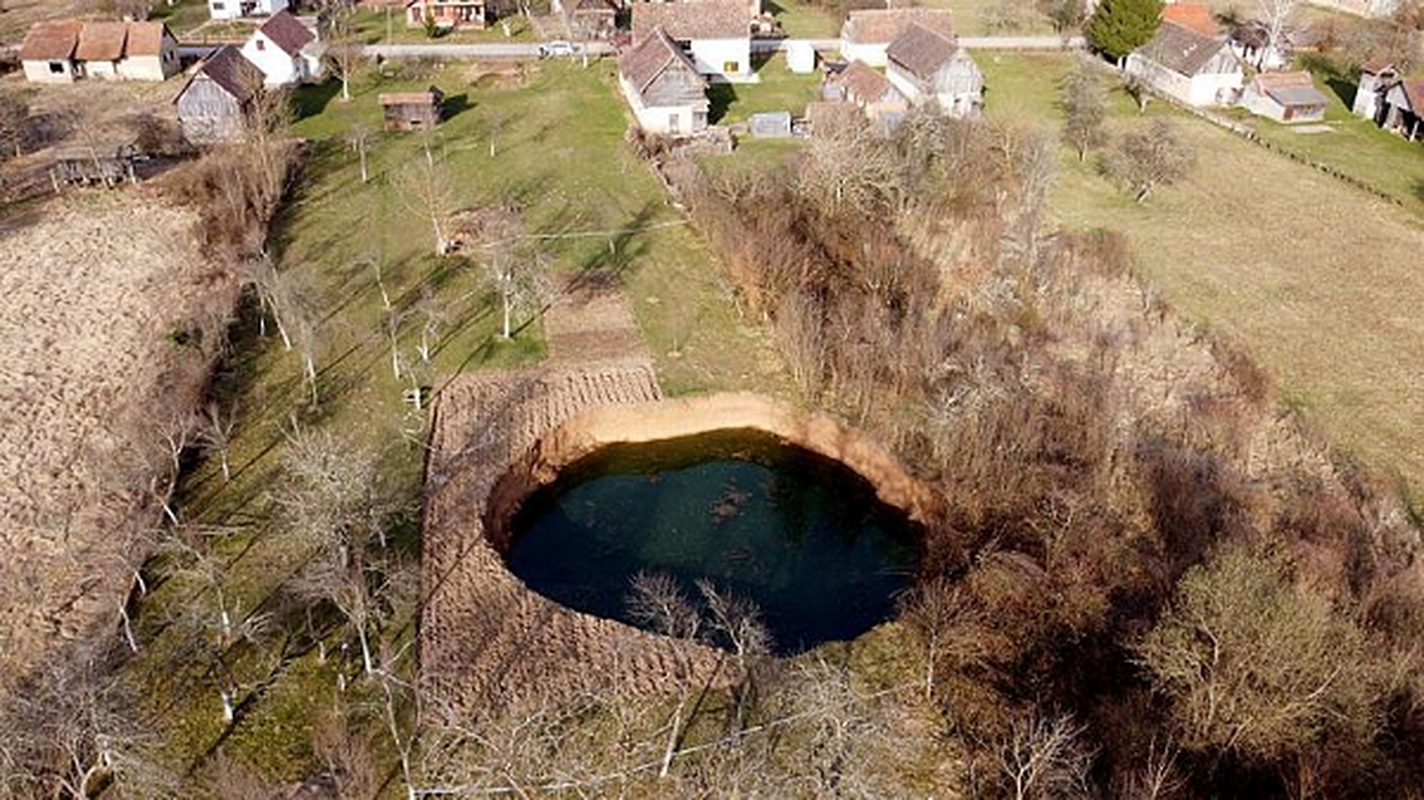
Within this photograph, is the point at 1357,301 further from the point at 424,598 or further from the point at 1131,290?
the point at 424,598

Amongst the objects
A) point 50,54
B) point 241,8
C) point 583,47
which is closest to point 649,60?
point 583,47

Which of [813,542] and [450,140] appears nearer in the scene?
Answer: [813,542]

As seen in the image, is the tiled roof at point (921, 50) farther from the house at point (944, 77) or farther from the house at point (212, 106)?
the house at point (212, 106)

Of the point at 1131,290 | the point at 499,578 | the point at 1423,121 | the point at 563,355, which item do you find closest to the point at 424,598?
the point at 499,578

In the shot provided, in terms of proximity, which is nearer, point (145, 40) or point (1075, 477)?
point (1075, 477)

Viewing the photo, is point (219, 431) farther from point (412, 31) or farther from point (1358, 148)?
point (1358, 148)
